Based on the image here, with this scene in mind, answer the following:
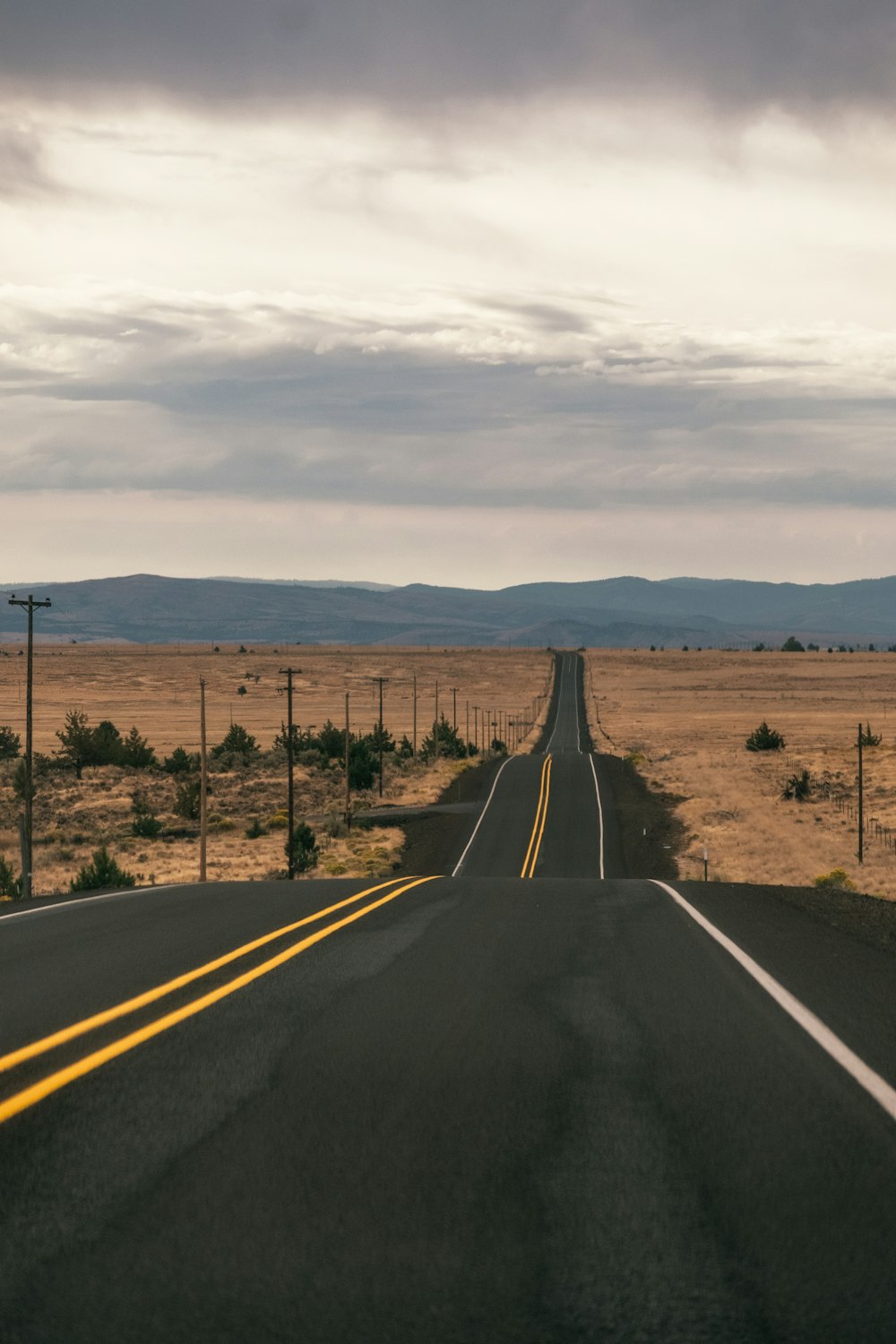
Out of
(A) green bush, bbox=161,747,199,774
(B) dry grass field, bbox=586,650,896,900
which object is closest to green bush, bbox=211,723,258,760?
(A) green bush, bbox=161,747,199,774

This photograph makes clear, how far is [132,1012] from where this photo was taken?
8008mm

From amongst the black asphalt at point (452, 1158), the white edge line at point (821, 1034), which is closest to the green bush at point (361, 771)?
the white edge line at point (821, 1034)

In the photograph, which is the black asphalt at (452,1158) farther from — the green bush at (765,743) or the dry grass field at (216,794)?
the green bush at (765,743)

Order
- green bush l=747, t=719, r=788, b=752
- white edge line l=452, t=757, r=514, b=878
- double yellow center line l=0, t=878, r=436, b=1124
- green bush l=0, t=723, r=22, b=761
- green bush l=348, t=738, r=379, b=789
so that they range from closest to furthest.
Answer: double yellow center line l=0, t=878, r=436, b=1124 → white edge line l=452, t=757, r=514, b=878 → green bush l=348, t=738, r=379, b=789 → green bush l=0, t=723, r=22, b=761 → green bush l=747, t=719, r=788, b=752

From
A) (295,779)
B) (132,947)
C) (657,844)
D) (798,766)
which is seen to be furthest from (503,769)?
(132,947)

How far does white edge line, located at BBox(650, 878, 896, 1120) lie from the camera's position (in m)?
6.45

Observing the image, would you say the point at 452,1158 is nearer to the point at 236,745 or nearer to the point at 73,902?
the point at 73,902

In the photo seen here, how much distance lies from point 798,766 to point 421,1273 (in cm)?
8960

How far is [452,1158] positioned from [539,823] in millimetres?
Result: 58447

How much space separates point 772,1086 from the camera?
6508 millimetres

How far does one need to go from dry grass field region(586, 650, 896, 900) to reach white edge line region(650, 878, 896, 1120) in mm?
31475

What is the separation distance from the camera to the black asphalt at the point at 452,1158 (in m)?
3.98

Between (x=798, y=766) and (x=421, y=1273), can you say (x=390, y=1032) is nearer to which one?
(x=421, y=1273)

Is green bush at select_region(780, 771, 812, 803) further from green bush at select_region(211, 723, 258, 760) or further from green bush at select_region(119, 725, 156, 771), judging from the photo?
green bush at select_region(119, 725, 156, 771)
